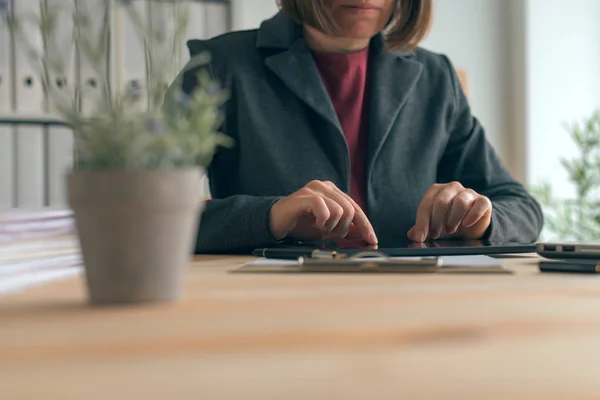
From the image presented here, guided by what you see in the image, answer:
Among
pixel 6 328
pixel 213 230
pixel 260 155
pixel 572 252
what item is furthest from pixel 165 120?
pixel 260 155

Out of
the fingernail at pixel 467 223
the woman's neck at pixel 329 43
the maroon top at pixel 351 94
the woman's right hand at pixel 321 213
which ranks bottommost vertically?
the fingernail at pixel 467 223

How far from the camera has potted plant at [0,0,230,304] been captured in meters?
0.39

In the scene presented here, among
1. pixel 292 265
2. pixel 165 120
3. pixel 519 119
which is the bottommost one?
pixel 292 265

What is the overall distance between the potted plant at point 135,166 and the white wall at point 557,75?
2.77 meters

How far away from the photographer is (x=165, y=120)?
15.5 inches

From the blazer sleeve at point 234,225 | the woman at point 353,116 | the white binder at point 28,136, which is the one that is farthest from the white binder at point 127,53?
the blazer sleeve at point 234,225

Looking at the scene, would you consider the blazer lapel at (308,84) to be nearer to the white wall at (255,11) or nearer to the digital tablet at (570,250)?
the digital tablet at (570,250)

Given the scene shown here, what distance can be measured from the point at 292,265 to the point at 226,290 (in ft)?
0.56

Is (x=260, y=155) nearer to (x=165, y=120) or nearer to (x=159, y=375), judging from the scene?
(x=165, y=120)

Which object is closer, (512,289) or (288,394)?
(288,394)

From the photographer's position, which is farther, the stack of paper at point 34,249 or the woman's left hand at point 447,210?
the woman's left hand at point 447,210

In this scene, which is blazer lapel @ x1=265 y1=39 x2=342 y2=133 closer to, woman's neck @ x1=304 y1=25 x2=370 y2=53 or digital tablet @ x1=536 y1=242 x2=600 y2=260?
woman's neck @ x1=304 y1=25 x2=370 y2=53

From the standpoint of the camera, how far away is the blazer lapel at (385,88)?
131 cm

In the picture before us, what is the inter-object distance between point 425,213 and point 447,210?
3 cm
